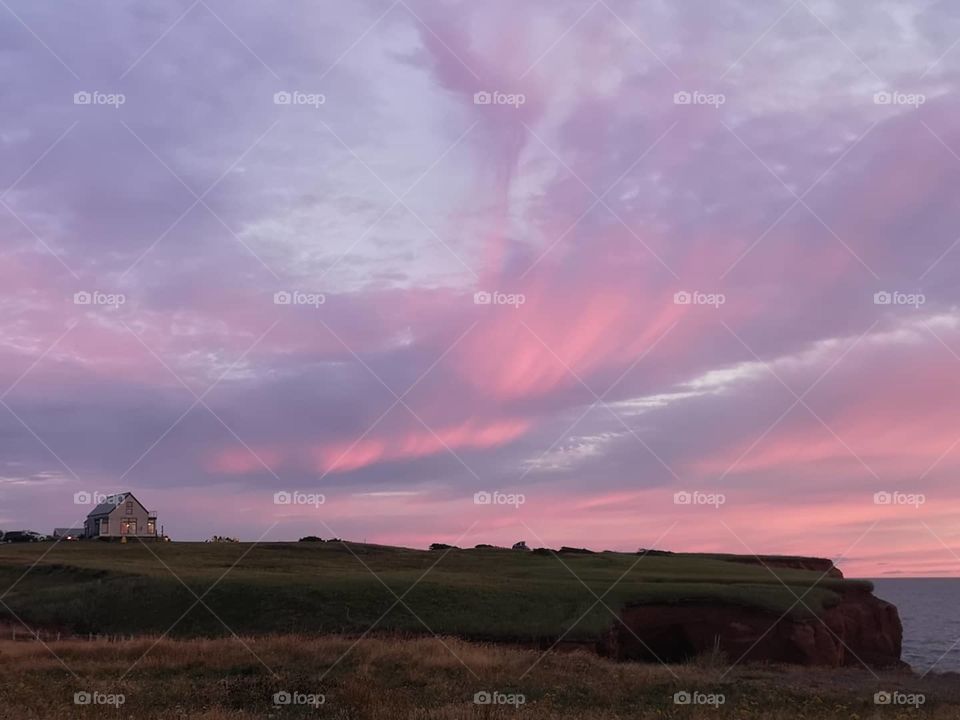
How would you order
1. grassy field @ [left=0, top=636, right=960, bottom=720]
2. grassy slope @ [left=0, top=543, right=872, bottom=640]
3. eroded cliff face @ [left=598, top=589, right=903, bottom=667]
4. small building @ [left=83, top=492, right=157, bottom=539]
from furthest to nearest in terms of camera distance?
small building @ [left=83, top=492, right=157, bottom=539] < eroded cliff face @ [left=598, top=589, right=903, bottom=667] < grassy slope @ [left=0, top=543, right=872, bottom=640] < grassy field @ [left=0, top=636, right=960, bottom=720]

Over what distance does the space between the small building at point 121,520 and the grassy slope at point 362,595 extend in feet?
169

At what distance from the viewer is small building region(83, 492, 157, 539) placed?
107938 mm

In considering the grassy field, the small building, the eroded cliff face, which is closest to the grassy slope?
the eroded cliff face

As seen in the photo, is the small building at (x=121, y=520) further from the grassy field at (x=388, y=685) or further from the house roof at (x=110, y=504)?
the grassy field at (x=388, y=685)

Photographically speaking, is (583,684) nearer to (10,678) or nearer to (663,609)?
(10,678)

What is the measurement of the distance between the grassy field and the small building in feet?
278

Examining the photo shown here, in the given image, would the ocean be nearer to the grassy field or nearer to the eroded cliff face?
the eroded cliff face

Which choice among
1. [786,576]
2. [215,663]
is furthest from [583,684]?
[786,576]

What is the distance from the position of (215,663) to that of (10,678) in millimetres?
5325

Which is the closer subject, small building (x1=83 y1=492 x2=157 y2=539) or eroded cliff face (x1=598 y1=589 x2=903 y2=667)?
eroded cliff face (x1=598 y1=589 x2=903 y2=667)

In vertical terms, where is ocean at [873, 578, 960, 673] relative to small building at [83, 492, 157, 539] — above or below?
below

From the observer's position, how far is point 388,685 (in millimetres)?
22094

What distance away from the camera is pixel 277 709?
1855cm

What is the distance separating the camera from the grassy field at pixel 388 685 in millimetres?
18141
